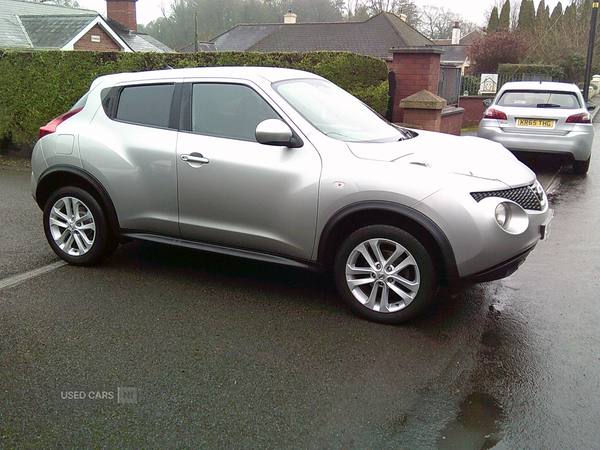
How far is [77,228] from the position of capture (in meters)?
5.42

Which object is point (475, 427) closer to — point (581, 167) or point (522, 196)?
point (522, 196)

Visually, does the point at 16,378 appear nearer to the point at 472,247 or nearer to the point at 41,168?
the point at 41,168

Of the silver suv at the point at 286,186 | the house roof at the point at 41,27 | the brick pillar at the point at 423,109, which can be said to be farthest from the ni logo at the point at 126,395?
the house roof at the point at 41,27

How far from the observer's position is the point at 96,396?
11.0ft

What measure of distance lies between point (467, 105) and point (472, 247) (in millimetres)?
17779

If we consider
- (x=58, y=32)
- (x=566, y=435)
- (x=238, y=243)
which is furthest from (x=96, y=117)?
(x=58, y=32)

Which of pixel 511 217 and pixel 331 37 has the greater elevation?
pixel 331 37

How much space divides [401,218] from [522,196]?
93 centimetres

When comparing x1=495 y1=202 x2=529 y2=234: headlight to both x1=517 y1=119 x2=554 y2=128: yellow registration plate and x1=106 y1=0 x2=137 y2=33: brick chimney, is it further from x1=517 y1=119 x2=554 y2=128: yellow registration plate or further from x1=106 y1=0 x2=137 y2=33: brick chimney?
x1=106 y1=0 x2=137 y2=33: brick chimney

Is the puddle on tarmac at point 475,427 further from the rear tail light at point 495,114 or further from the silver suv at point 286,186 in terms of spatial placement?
the rear tail light at point 495,114

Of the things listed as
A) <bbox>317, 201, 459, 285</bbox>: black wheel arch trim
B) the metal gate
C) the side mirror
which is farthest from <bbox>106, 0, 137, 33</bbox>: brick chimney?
<bbox>317, 201, 459, 285</bbox>: black wheel arch trim

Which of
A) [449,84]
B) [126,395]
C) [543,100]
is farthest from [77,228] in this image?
[449,84]

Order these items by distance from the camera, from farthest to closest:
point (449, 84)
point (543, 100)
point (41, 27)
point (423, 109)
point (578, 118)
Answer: point (41, 27), point (449, 84), point (423, 109), point (543, 100), point (578, 118)

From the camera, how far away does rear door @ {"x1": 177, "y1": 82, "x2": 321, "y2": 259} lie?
439 cm
